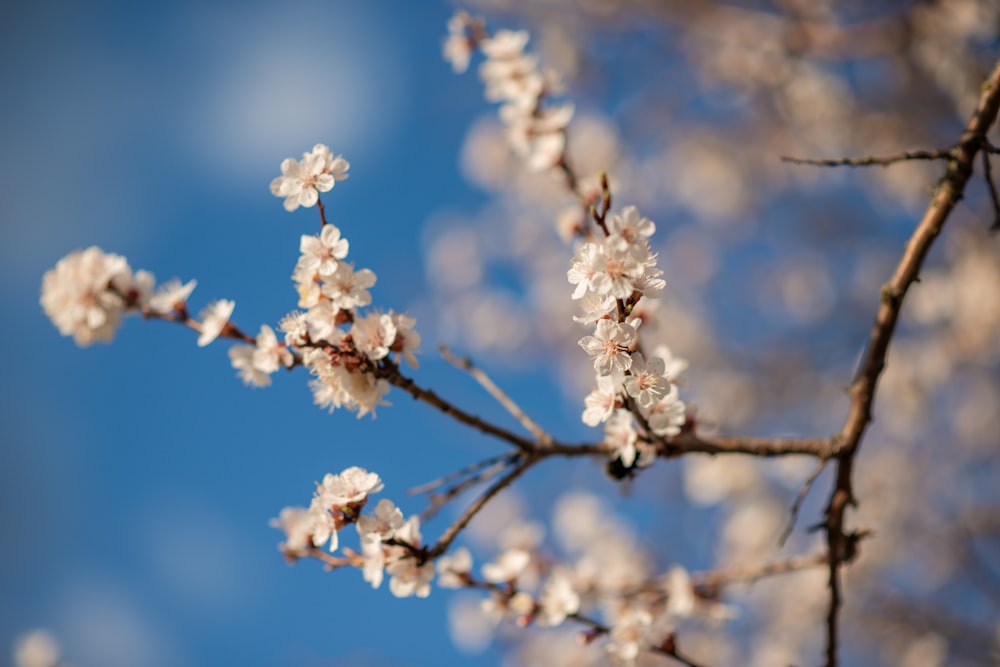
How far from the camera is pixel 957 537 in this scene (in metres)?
4.01

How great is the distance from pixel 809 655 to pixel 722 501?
1.28m

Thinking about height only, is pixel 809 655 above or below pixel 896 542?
below

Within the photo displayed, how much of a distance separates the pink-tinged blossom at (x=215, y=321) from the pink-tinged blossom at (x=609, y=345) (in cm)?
77

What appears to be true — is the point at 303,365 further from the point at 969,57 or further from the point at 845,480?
the point at 969,57

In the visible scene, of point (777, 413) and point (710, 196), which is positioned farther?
point (710, 196)

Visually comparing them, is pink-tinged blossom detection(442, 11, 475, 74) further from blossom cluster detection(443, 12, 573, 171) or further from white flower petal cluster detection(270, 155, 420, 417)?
white flower petal cluster detection(270, 155, 420, 417)

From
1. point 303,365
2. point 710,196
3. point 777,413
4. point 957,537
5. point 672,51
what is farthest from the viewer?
point 710,196

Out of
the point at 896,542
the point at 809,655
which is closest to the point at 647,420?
the point at 896,542

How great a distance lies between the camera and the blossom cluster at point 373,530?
139 cm

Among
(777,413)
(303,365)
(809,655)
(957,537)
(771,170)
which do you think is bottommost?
(303,365)

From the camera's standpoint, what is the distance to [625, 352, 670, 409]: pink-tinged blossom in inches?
48.3

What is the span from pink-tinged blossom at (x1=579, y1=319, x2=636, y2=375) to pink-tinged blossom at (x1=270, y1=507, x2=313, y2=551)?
0.79 metres

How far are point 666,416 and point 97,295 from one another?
126cm

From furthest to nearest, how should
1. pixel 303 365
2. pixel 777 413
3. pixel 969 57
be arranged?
1. pixel 777 413
2. pixel 969 57
3. pixel 303 365
